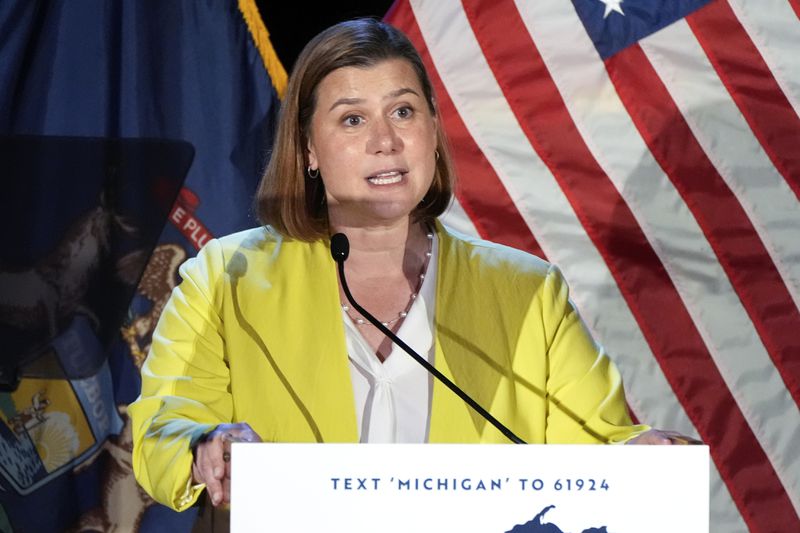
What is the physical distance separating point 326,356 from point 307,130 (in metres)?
0.43

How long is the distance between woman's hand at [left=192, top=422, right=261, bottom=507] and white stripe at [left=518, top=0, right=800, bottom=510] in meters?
1.59

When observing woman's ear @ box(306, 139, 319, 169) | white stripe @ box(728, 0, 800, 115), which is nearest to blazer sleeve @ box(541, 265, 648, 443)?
woman's ear @ box(306, 139, 319, 169)

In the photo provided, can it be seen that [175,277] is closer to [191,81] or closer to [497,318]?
[191,81]

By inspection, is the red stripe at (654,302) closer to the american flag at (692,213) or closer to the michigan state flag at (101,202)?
the american flag at (692,213)

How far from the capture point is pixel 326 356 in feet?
5.26

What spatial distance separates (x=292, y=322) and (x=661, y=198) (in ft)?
4.10

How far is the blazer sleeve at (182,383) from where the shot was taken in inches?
53.5

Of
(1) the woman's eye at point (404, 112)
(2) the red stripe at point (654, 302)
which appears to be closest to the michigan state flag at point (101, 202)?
(2) the red stripe at point (654, 302)

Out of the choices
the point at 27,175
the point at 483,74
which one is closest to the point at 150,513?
the point at 27,175

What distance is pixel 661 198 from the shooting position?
2.54 metres

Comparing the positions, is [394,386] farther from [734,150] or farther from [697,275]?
[734,150]

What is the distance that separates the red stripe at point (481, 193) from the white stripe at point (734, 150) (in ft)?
1.62

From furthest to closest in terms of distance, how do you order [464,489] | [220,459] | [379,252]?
[379,252], [220,459], [464,489]

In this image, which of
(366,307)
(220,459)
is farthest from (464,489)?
(366,307)
